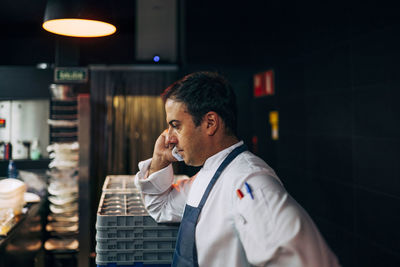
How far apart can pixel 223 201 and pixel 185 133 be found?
286mm

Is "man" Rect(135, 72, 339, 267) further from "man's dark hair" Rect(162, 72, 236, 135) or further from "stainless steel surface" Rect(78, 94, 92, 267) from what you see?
"stainless steel surface" Rect(78, 94, 92, 267)

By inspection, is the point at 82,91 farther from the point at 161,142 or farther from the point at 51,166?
the point at 161,142

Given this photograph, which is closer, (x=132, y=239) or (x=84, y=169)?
(x=132, y=239)

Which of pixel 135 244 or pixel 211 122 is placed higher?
pixel 211 122

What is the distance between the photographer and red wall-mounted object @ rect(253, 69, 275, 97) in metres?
4.58

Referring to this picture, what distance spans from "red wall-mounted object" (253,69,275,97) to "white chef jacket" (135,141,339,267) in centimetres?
329

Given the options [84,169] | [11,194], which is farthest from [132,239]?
[84,169]

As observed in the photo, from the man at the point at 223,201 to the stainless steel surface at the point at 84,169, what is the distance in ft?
8.90

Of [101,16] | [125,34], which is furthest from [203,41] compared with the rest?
[101,16]

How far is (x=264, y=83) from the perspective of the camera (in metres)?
4.75

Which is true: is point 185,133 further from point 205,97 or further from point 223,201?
point 223,201

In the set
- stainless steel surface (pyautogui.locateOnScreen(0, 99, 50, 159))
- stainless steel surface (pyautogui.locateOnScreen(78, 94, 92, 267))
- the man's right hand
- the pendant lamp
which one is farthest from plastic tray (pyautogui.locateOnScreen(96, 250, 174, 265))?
stainless steel surface (pyautogui.locateOnScreen(78, 94, 92, 267))

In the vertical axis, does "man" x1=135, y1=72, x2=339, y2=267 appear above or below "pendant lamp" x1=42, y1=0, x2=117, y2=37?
below

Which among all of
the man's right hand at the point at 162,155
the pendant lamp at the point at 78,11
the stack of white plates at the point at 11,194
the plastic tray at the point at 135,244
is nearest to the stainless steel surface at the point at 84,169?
the stack of white plates at the point at 11,194
